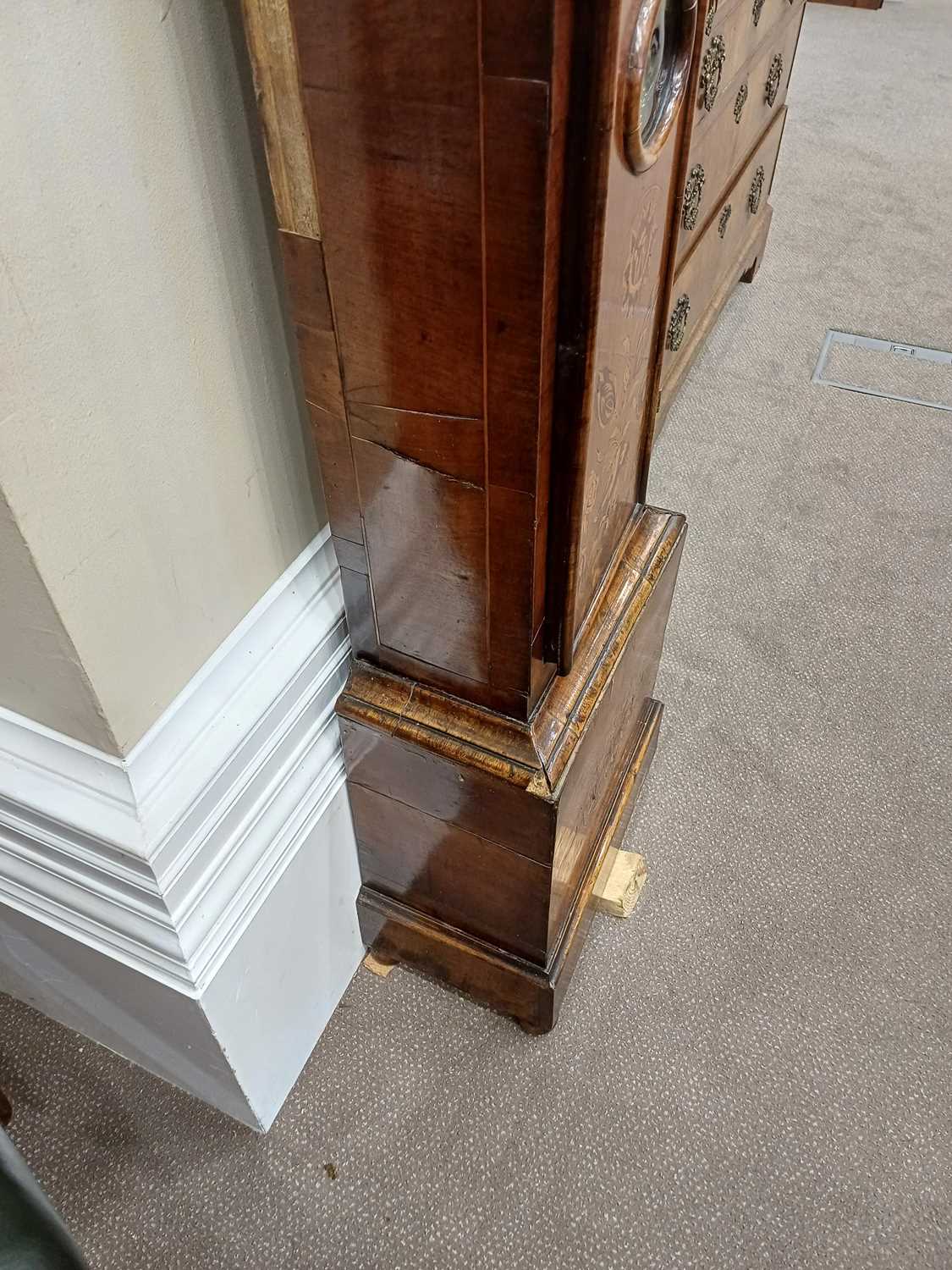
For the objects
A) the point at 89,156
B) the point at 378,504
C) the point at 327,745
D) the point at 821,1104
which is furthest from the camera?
the point at 821,1104

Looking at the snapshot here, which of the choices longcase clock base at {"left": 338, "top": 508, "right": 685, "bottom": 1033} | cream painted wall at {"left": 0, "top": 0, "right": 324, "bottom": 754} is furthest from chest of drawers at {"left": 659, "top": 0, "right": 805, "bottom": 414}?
cream painted wall at {"left": 0, "top": 0, "right": 324, "bottom": 754}

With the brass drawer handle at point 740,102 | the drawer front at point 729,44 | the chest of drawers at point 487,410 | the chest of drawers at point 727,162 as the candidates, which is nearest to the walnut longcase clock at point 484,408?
the chest of drawers at point 487,410

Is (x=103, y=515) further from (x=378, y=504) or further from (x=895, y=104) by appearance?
(x=895, y=104)

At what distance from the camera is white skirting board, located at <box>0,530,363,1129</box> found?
711 millimetres

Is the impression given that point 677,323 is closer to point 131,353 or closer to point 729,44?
point 729,44

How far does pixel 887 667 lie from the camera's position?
4.78 feet

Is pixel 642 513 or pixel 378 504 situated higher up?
pixel 378 504

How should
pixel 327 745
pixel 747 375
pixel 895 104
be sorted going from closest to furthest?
pixel 327 745 < pixel 747 375 < pixel 895 104

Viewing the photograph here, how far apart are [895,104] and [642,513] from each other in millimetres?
2764

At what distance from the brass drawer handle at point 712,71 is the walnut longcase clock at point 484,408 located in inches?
25.8

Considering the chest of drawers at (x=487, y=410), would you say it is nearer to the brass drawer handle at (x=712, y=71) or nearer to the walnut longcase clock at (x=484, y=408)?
the walnut longcase clock at (x=484, y=408)

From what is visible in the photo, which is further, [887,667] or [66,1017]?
[887,667]

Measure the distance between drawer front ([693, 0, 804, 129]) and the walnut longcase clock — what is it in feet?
2.07

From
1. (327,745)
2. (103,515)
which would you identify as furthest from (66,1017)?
(103,515)
